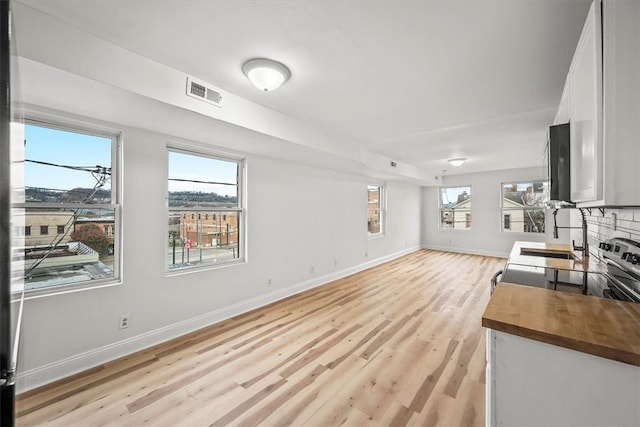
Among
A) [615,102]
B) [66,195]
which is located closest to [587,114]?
[615,102]

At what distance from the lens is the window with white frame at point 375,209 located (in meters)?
6.48

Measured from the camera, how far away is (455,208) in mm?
8547

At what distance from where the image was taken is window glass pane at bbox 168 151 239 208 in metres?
3.05

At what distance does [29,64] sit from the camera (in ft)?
5.13

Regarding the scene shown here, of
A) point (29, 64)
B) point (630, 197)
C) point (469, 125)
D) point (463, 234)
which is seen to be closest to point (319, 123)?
point (469, 125)

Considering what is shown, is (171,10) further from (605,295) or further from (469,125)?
(469,125)

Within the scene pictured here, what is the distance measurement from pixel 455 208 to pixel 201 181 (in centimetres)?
794

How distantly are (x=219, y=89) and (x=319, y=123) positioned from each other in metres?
1.35

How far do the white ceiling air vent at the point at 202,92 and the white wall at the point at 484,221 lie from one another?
26.2ft

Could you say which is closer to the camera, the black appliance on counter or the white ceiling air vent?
the black appliance on counter

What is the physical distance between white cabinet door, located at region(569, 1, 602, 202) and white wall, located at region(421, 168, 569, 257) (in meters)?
6.60

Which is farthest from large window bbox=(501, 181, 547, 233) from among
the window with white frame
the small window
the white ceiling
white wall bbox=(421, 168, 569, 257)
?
the white ceiling

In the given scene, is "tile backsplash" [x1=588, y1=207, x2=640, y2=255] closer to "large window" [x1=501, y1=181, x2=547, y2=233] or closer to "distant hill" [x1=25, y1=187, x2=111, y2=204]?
"distant hill" [x1=25, y1=187, x2=111, y2=204]

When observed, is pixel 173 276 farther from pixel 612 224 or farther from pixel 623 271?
pixel 612 224
